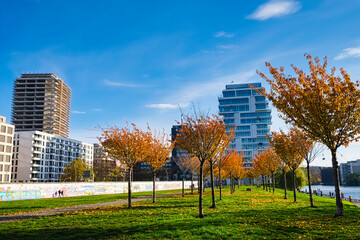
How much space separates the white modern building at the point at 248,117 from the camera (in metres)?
149

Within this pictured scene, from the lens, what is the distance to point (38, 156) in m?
118

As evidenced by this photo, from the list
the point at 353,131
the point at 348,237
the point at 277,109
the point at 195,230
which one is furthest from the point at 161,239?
the point at 353,131

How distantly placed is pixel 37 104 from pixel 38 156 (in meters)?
65.5

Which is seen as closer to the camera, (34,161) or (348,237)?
(348,237)

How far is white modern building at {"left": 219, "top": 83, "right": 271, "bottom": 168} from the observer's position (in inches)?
5881

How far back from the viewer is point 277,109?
18359 millimetres

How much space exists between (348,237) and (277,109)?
9.23 meters

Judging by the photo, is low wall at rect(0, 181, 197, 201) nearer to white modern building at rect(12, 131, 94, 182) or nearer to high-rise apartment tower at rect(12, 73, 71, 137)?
white modern building at rect(12, 131, 94, 182)

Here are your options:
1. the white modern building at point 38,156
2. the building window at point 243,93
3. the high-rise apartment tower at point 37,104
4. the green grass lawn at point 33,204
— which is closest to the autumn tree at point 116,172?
the white modern building at point 38,156

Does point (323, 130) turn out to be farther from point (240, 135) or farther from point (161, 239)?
point (240, 135)

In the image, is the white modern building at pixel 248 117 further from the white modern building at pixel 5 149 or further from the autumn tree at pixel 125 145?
the autumn tree at pixel 125 145

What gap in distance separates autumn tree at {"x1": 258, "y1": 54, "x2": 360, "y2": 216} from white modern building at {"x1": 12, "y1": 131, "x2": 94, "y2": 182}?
120304 mm

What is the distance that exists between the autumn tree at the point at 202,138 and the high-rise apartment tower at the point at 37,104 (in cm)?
16701

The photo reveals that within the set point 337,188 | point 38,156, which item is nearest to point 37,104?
point 38,156
